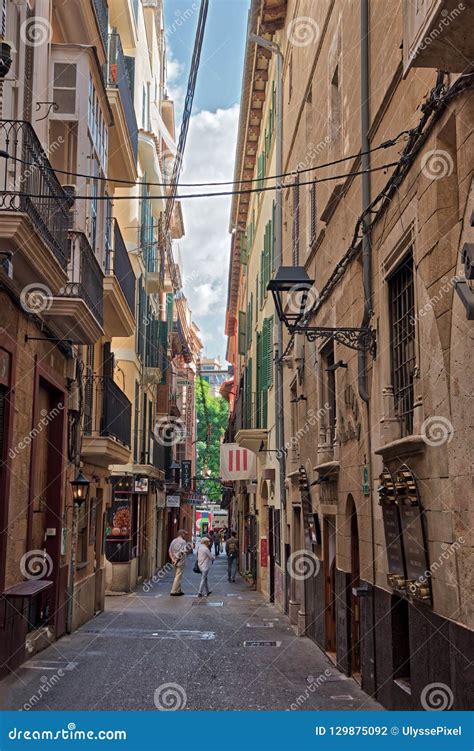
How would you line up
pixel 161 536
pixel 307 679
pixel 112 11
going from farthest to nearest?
pixel 161 536
pixel 112 11
pixel 307 679

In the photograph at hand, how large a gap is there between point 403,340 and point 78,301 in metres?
5.09

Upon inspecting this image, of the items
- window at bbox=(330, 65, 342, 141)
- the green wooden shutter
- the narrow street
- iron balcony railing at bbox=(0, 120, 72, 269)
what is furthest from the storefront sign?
iron balcony railing at bbox=(0, 120, 72, 269)

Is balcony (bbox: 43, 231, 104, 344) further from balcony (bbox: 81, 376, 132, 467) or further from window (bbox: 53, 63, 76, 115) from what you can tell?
balcony (bbox: 81, 376, 132, 467)

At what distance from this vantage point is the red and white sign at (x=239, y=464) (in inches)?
991

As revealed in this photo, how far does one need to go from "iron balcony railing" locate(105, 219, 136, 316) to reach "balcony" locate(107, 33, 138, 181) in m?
1.40

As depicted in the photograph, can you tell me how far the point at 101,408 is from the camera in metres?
16.5

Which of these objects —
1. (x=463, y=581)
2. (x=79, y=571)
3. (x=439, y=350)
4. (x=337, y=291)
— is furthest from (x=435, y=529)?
(x=79, y=571)

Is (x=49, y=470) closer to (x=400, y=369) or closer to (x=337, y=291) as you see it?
(x=337, y=291)

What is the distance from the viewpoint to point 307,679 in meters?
9.92

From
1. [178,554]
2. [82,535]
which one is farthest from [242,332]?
[82,535]

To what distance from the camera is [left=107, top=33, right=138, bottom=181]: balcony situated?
15867mm

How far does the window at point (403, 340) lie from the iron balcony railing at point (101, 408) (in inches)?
335

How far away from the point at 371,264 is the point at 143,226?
59.3ft

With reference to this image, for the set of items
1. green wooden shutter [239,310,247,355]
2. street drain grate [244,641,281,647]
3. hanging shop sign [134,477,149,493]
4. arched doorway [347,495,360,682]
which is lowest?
street drain grate [244,641,281,647]
